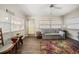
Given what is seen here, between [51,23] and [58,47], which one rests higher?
[51,23]

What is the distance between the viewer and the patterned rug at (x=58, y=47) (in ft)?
6.40

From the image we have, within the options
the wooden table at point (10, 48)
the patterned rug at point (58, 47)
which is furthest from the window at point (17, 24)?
the patterned rug at point (58, 47)

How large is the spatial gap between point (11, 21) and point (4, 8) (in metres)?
0.31

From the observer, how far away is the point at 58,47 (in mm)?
1982

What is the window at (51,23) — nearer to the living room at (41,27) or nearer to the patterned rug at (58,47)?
the living room at (41,27)

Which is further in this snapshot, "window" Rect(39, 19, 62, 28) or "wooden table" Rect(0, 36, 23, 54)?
"window" Rect(39, 19, 62, 28)

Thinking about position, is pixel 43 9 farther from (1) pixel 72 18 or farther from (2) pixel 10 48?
(2) pixel 10 48

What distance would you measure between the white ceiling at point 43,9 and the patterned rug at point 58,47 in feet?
2.10

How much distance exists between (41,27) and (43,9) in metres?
0.41

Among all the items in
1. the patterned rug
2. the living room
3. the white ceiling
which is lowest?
the patterned rug

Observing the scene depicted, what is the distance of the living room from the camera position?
1.92 meters

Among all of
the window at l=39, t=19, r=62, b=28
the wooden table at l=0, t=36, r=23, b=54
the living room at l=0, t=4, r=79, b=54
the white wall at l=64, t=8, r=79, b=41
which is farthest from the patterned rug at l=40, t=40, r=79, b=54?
the wooden table at l=0, t=36, r=23, b=54

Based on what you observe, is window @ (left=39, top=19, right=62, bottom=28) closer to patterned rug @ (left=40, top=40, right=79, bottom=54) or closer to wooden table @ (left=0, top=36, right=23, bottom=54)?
patterned rug @ (left=40, top=40, right=79, bottom=54)

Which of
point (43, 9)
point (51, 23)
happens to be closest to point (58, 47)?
point (51, 23)
